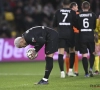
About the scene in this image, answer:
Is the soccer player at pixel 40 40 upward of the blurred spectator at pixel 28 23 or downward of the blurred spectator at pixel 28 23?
upward

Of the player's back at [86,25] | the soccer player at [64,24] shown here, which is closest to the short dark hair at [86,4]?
the player's back at [86,25]

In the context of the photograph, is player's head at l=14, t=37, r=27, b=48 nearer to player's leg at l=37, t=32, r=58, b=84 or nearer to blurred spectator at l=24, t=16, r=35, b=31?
player's leg at l=37, t=32, r=58, b=84

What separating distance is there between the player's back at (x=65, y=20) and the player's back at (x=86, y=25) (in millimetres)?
277

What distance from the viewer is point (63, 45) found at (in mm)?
13656

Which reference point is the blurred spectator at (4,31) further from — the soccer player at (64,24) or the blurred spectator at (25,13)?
the soccer player at (64,24)

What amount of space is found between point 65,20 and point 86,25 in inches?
27.2

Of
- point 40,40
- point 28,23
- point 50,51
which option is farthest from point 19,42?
point 28,23

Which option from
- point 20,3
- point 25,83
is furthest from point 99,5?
point 25,83

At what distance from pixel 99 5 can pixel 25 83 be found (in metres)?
13.2

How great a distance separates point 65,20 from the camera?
539 inches

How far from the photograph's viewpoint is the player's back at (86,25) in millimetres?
13602

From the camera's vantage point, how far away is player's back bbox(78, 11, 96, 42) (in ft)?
44.6

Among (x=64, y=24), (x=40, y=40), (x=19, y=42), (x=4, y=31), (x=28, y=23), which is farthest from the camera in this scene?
(x=28, y=23)

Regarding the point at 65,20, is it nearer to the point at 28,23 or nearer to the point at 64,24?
the point at 64,24
